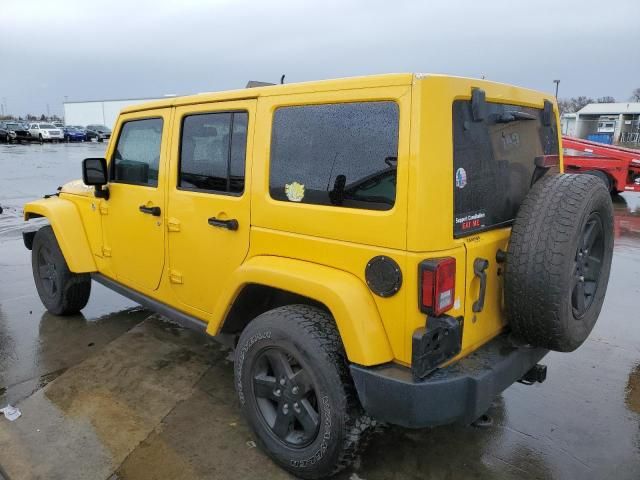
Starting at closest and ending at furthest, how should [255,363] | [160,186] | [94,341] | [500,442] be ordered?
[255,363] → [500,442] → [160,186] → [94,341]

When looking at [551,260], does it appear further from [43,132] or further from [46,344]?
[43,132]

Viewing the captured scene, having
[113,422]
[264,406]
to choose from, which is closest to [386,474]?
[264,406]

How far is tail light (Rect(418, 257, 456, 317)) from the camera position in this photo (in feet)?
7.14

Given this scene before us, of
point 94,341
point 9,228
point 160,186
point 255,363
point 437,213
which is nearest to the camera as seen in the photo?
point 437,213

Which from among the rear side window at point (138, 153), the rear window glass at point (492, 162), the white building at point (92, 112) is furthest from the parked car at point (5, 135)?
the rear window glass at point (492, 162)

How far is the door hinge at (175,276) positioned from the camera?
3.45 meters

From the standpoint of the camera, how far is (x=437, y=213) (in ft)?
7.29

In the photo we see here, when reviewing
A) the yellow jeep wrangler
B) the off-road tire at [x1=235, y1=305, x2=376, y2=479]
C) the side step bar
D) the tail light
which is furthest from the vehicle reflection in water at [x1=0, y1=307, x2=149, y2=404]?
the tail light

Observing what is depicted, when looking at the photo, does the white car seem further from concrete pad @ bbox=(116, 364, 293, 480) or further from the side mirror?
concrete pad @ bbox=(116, 364, 293, 480)

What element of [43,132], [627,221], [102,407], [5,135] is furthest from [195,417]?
[43,132]

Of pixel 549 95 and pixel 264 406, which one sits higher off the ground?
pixel 549 95

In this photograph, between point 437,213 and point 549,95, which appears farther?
point 549,95

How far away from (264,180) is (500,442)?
6.60 ft

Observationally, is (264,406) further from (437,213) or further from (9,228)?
(9,228)
